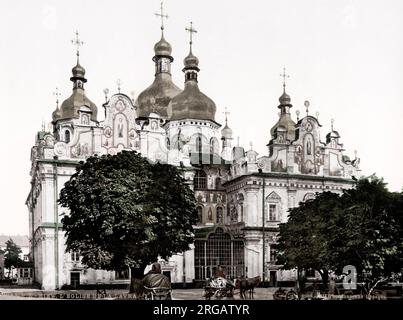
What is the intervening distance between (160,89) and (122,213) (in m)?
38.4

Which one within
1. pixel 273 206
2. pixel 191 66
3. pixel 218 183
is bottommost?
pixel 273 206

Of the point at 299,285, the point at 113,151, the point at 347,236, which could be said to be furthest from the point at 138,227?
the point at 113,151

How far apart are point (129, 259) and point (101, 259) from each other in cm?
175

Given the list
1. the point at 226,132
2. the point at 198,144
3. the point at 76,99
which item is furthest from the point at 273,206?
the point at 76,99

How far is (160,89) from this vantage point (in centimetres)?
6975

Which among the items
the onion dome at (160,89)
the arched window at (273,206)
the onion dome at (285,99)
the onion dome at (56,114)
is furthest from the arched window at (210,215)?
the onion dome at (56,114)

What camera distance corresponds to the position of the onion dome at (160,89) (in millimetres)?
68444

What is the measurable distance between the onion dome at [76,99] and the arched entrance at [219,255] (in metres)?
20.5

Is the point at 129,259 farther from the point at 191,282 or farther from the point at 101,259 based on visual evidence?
the point at 191,282

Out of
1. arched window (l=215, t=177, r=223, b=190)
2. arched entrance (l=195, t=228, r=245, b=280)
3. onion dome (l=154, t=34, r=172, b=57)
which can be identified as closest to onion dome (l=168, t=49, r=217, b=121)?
onion dome (l=154, t=34, r=172, b=57)

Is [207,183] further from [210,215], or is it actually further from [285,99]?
[285,99]

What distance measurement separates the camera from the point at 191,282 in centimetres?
4912

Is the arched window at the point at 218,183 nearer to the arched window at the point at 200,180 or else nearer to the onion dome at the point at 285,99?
the arched window at the point at 200,180

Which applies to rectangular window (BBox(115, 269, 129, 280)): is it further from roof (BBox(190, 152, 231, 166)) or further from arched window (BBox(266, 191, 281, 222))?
roof (BBox(190, 152, 231, 166))
